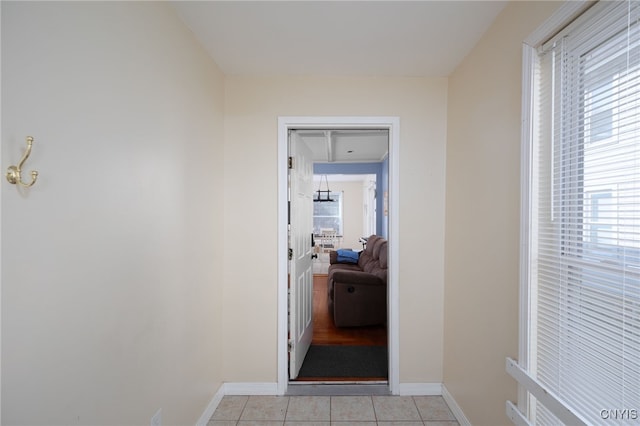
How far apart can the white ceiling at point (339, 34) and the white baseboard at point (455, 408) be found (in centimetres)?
240

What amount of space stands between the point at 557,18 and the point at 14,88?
5.96 feet

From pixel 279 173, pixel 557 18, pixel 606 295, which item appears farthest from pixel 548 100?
pixel 279 173

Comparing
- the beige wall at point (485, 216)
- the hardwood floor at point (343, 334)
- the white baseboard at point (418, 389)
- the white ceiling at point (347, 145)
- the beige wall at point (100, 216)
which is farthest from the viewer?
the white ceiling at point (347, 145)

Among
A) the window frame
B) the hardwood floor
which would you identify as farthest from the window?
the window frame

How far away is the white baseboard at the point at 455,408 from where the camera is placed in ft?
5.74

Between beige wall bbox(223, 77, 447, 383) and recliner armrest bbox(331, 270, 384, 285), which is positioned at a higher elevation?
beige wall bbox(223, 77, 447, 383)

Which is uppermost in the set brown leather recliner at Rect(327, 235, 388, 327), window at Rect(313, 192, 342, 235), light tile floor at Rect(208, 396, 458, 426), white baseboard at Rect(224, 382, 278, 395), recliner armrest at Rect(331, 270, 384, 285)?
window at Rect(313, 192, 342, 235)

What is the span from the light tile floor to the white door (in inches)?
10.7

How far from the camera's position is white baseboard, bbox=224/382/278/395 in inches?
82.4

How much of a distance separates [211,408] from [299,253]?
4.24ft

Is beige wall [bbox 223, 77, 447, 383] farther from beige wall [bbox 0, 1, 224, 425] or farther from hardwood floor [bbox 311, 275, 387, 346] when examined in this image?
hardwood floor [bbox 311, 275, 387, 346]

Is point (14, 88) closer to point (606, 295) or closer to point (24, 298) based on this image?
point (24, 298)

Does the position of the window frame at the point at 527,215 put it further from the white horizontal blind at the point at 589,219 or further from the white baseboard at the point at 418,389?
the white baseboard at the point at 418,389

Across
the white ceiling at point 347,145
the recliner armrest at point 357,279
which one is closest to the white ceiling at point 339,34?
the white ceiling at point 347,145
